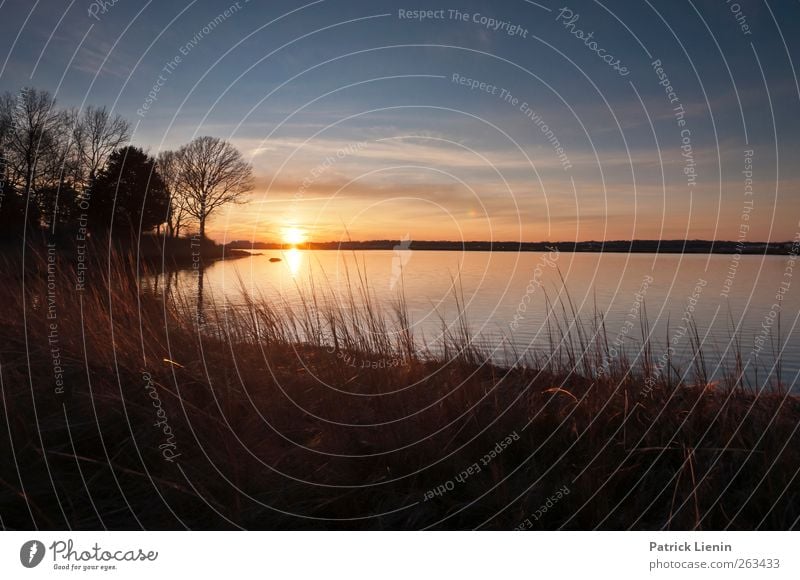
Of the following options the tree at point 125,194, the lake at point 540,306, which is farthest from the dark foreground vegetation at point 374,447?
the tree at point 125,194

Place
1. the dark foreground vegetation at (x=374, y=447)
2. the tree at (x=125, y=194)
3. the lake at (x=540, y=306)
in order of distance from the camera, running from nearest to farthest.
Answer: the dark foreground vegetation at (x=374, y=447), the lake at (x=540, y=306), the tree at (x=125, y=194)

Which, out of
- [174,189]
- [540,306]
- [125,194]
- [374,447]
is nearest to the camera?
[374,447]

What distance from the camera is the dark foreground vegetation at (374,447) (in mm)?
2734

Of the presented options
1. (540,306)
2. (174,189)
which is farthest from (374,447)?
(540,306)

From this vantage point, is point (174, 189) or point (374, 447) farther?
point (174, 189)

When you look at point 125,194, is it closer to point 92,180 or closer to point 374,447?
point 92,180

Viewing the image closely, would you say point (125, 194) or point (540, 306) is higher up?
point (125, 194)

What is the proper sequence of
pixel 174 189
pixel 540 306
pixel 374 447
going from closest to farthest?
pixel 374 447
pixel 174 189
pixel 540 306

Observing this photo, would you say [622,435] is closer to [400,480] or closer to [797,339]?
[400,480]

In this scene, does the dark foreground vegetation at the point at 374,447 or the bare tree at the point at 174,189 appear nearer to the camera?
the dark foreground vegetation at the point at 374,447

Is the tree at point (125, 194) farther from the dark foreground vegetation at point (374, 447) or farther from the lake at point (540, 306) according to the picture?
the dark foreground vegetation at point (374, 447)

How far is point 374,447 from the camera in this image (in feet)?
10.1

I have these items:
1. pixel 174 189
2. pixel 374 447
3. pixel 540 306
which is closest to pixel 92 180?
pixel 174 189

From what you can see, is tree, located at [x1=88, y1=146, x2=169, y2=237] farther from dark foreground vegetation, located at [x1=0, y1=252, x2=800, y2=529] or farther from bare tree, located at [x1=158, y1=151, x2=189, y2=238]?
dark foreground vegetation, located at [x1=0, y1=252, x2=800, y2=529]
